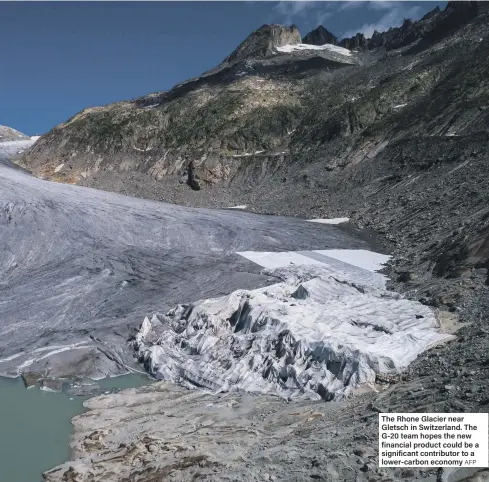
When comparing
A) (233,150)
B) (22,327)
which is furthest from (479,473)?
(233,150)

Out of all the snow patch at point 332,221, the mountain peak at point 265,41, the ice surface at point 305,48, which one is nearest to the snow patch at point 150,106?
the mountain peak at point 265,41

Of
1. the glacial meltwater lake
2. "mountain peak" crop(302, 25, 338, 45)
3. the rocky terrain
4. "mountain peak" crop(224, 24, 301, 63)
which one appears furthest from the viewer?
"mountain peak" crop(302, 25, 338, 45)

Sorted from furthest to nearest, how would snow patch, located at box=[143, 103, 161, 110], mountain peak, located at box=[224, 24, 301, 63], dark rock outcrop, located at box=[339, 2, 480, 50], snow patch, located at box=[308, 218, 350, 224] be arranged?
1. mountain peak, located at box=[224, 24, 301, 63]
2. snow patch, located at box=[143, 103, 161, 110]
3. dark rock outcrop, located at box=[339, 2, 480, 50]
4. snow patch, located at box=[308, 218, 350, 224]

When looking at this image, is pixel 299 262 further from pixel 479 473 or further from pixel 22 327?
pixel 479 473

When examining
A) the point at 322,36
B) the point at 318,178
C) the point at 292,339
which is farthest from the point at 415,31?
the point at 292,339

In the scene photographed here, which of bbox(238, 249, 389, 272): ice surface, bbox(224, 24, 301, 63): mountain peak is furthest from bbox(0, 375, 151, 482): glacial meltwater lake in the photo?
bbox(224, 24, 301, 63): mountain peak

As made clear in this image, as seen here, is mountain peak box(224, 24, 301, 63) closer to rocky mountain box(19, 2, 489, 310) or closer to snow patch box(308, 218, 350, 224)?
rocky mountain box(19, 2, 489, 310)

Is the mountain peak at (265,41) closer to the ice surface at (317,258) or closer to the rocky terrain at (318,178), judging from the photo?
the rocky terrain at (318,178)
